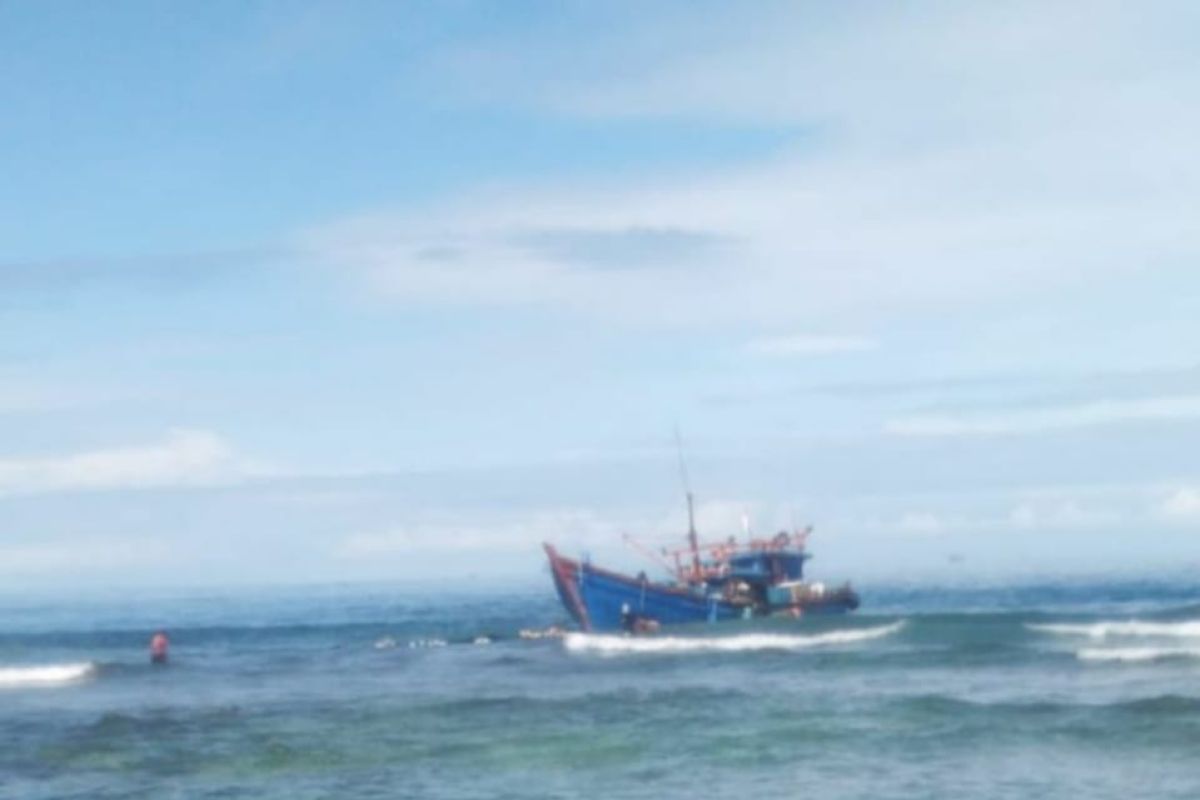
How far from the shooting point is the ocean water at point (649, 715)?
27.7 m

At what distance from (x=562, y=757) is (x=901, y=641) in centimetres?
2544

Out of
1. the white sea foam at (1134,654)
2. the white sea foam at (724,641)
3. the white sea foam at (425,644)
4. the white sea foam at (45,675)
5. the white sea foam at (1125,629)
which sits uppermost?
the white sea foam at (45,675)

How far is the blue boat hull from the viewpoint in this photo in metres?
58.4

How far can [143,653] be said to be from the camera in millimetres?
64750

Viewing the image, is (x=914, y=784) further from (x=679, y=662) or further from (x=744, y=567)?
(x=744, y=567)

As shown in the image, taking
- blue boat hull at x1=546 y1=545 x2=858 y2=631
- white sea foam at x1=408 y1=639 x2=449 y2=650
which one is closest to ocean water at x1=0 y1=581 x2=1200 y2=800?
white sea foam at x1=408 y1=639 x2=449 y2=650

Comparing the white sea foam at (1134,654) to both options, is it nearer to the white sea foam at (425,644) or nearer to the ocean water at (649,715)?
the ocean water at (649,715)

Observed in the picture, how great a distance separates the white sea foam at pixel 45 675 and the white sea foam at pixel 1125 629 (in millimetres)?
31293

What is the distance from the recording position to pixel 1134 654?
46.2 m

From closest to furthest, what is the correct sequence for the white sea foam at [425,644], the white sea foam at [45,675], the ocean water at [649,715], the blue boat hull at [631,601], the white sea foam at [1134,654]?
the ocean water at [649,715] < the white sea foam at [1134,654] < the white sea foam at [45,675] < the blue boat hull at [631,601] < the white sea foam at [425,644]

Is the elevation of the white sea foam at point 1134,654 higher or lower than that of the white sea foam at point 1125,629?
lower

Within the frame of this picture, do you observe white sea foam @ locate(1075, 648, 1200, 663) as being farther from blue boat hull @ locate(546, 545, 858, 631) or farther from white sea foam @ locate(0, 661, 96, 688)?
white sea foam @ locate(0, 661, 96, 688)

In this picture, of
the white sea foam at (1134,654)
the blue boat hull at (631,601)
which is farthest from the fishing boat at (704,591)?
the white sea foam at (1134,654)

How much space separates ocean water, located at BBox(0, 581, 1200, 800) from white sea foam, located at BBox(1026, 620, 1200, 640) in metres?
0.19
